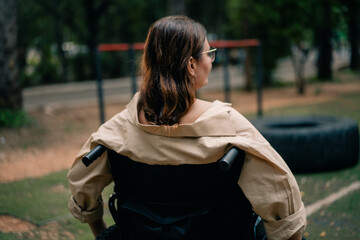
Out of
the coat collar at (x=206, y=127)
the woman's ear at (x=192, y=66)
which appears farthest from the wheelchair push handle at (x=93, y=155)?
the woman's ear at (x=192, y=66)

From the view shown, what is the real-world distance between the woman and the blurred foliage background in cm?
447

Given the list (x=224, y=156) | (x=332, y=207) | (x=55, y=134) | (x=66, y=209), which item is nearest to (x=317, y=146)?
(x=332, y=207)

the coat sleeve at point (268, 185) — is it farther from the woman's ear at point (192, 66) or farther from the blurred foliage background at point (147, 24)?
the blurred foliage background at point (147, 24)

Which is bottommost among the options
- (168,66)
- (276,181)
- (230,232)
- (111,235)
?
(111,235)

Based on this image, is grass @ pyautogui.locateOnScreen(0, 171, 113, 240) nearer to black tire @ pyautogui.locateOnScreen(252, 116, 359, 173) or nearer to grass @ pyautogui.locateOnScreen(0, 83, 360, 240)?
grass @ pyautogui.locateOnScreen(0, 83, 360, 240)

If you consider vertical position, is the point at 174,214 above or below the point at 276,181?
below

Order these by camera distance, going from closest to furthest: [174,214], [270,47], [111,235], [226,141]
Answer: [226,141], [174,214], [111,235], [270,47]

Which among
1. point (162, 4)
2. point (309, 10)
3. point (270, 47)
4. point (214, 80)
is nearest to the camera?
point (309, 10)

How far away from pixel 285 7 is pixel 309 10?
3.63 ft

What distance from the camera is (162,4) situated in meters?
22.7

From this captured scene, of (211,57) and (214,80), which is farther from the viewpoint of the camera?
(214,80)

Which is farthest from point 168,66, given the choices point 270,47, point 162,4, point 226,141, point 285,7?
point 162,4

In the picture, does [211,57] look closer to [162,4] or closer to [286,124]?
[286,124]

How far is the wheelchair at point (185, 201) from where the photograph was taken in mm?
1558
